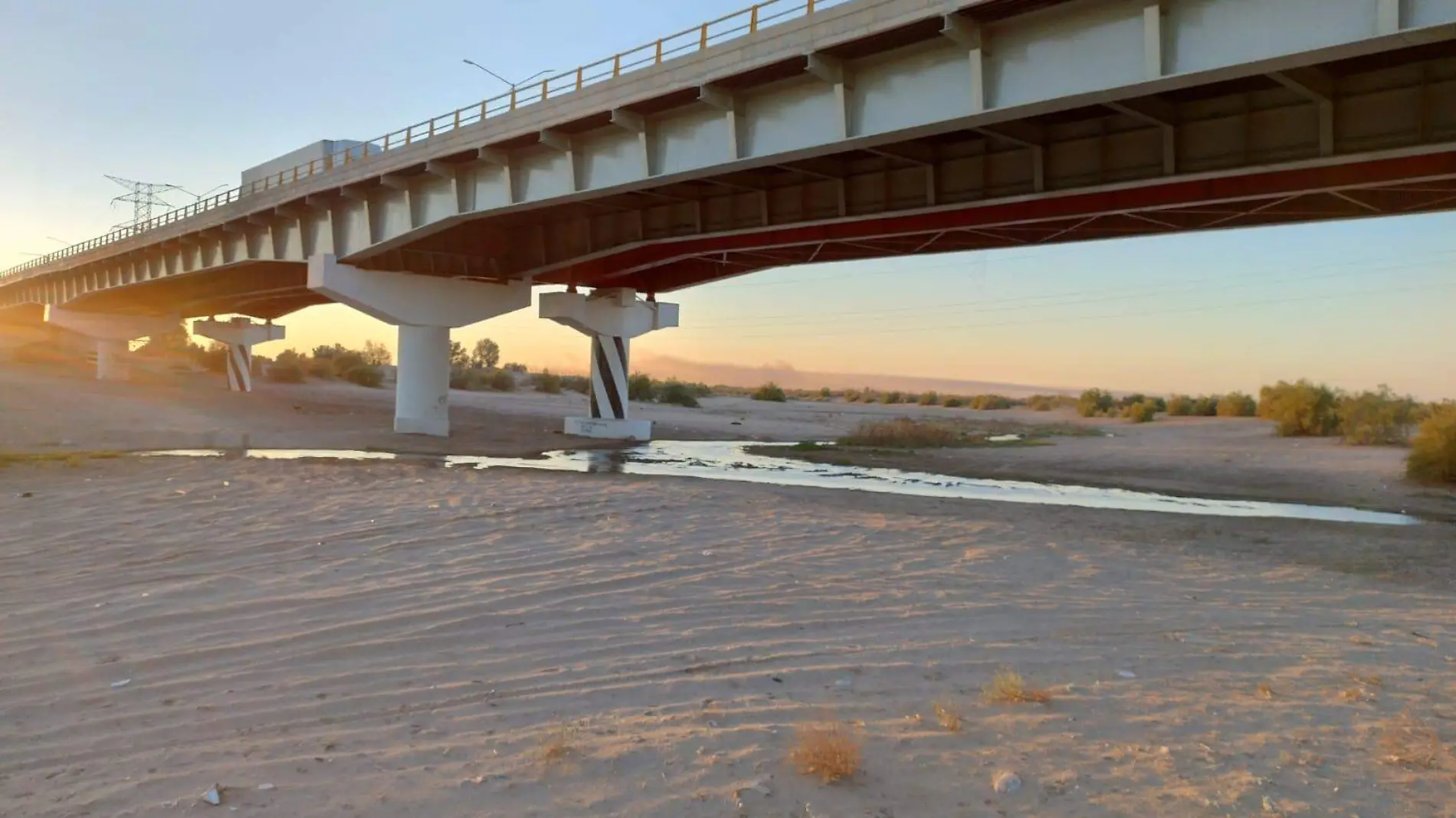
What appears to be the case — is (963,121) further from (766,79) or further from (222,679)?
(222,679)

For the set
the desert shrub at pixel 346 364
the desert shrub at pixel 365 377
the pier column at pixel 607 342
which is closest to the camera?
the pier column at pixel 607 342

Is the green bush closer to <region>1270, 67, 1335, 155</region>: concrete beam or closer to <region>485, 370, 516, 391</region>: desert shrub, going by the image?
<region>485, 370, 516, 391</region>: desert shrub

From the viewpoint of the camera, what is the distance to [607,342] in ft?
126

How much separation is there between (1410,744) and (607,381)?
34485 mm

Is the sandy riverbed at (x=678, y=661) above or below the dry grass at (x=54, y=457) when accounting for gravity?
below

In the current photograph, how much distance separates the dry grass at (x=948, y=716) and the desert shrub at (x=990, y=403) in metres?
87.4

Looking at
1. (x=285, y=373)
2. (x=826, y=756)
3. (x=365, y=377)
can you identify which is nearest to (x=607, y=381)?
(x=826, y=756)

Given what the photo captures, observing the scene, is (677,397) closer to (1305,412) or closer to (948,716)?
(1305,412)

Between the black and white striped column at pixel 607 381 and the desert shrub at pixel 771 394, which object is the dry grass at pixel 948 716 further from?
the desert shrub at pixel 771 394

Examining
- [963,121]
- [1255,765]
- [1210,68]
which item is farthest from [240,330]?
[1255,765]

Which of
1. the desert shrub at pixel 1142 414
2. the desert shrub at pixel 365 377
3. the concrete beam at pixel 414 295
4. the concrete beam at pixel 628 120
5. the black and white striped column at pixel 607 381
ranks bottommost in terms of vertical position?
the desert shrub at pixel 1142 414

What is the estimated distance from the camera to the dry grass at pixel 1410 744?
14.7ft

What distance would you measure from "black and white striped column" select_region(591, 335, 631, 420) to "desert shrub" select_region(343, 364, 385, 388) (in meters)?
35.6

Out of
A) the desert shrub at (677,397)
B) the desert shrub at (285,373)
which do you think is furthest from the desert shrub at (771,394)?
the desert shrub at (285,373)
